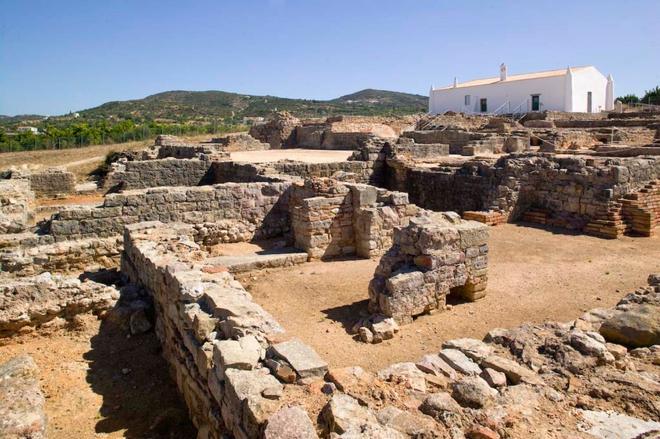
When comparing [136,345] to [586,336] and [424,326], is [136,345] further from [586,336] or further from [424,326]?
[586,336]

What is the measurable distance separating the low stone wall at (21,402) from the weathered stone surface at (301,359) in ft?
6.55

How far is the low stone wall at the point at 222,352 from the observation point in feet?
12.2

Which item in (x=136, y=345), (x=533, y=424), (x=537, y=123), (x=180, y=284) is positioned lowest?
(x=136, y=345)

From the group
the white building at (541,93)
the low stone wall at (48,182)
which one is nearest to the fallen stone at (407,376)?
the low stone wall at (48,182)

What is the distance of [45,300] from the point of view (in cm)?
669

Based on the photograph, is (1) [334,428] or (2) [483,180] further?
(2) [483,180]

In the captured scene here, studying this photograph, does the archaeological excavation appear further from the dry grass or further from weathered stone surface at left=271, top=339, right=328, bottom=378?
the dry grass

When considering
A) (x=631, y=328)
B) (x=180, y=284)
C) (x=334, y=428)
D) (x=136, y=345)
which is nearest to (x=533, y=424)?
(x=334, y=428)

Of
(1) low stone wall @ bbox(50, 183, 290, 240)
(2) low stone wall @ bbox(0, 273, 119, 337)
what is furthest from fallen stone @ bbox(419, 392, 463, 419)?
(1) low stone wall @ bbox(50, 183, 290, 240)

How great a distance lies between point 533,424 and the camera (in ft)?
11.6

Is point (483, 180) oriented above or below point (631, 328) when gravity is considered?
above

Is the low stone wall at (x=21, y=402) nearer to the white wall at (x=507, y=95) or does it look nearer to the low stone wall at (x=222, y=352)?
the low stone wall at (x=222, y=352)

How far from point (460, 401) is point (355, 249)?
657 cm

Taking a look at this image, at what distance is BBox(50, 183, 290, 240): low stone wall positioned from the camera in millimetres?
9922
